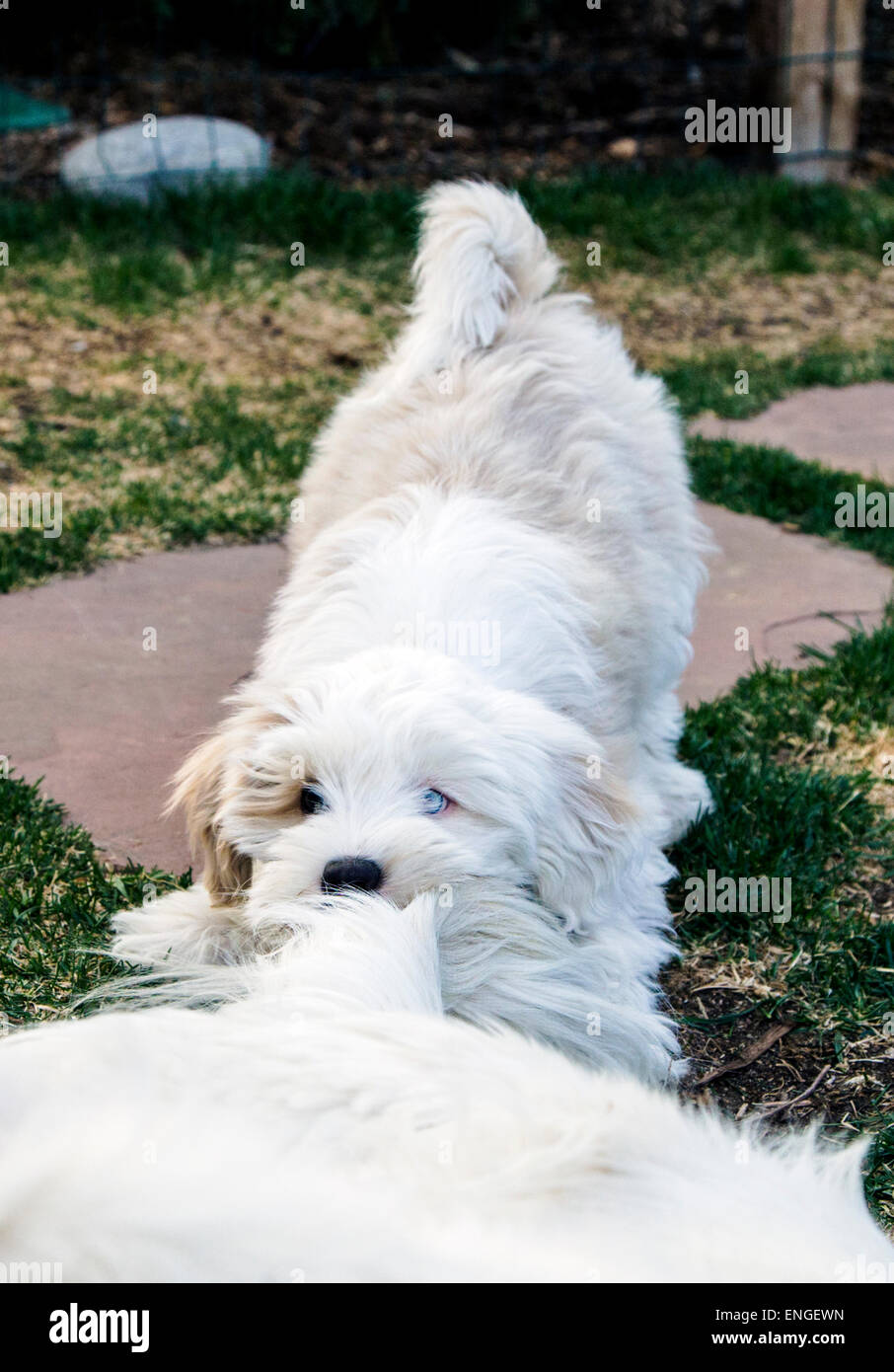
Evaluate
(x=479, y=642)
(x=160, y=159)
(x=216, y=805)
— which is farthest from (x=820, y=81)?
(x=216, y=805)

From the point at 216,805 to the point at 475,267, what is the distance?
5.27 feet

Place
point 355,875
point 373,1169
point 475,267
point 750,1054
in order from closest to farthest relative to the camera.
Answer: point 373,1169 < point 355,875 < point 750,1054 < point 475,267

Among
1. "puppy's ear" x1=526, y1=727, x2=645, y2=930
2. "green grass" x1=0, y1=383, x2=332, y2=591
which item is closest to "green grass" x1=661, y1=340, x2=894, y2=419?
Result: "green grass" x1=0, y1=383, x2=332, y2=591

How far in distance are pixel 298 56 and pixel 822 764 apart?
235 inches

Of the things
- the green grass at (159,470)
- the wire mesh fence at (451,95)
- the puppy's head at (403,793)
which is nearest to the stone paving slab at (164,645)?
the green grass at (159,470)

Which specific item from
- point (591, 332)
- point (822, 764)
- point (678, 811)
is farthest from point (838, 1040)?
point (591, 332)

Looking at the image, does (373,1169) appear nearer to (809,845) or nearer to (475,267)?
(809,845)

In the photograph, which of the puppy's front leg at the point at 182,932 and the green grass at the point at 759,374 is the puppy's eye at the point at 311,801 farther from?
the green grass at the point at 759,374

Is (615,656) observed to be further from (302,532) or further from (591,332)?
(591,332)

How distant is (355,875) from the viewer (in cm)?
199

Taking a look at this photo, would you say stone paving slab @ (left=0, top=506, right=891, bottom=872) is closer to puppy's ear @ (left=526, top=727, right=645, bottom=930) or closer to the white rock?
puppy's ear @ (left=526, top=727, right=645, bottom=930)

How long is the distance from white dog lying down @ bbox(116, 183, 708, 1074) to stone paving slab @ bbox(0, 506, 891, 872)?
37 cm

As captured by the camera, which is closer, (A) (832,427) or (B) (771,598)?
(B) (771,598)
